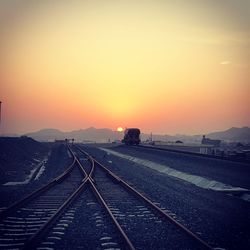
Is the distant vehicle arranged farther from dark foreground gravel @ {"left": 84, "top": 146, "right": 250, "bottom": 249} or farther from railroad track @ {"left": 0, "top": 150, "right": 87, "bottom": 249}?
railroad track @ {"left": 0, "top": 150, "right": 87, "bottom": 249}

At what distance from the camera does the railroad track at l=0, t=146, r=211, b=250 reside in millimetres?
6762

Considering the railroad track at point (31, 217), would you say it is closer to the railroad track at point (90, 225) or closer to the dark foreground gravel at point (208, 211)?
the railroad track at point (90, 225)

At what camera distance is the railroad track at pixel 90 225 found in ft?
22.2

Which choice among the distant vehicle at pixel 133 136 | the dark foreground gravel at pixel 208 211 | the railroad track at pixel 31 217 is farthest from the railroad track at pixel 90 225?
the distant vehicle at pixel 133 136

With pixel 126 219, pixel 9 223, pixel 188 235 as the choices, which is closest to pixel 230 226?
pixel 188 235

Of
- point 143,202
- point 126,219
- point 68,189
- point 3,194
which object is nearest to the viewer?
point 126,219

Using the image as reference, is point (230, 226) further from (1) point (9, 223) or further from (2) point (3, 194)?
(2) point (3, 194)

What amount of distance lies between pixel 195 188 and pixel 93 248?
985 centimetres

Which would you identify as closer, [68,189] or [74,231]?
[74,231]

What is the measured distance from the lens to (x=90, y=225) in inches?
326

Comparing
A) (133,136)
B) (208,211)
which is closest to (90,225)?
(208,211)

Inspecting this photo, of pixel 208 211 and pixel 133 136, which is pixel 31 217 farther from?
pixel 133 136

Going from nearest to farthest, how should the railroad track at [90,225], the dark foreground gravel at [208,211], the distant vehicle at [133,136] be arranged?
1. the railroad track at [90,225]
2. the dark foreground gravel at [208,211]
3. the distant vehicle at [133,136]

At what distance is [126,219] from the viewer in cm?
894
